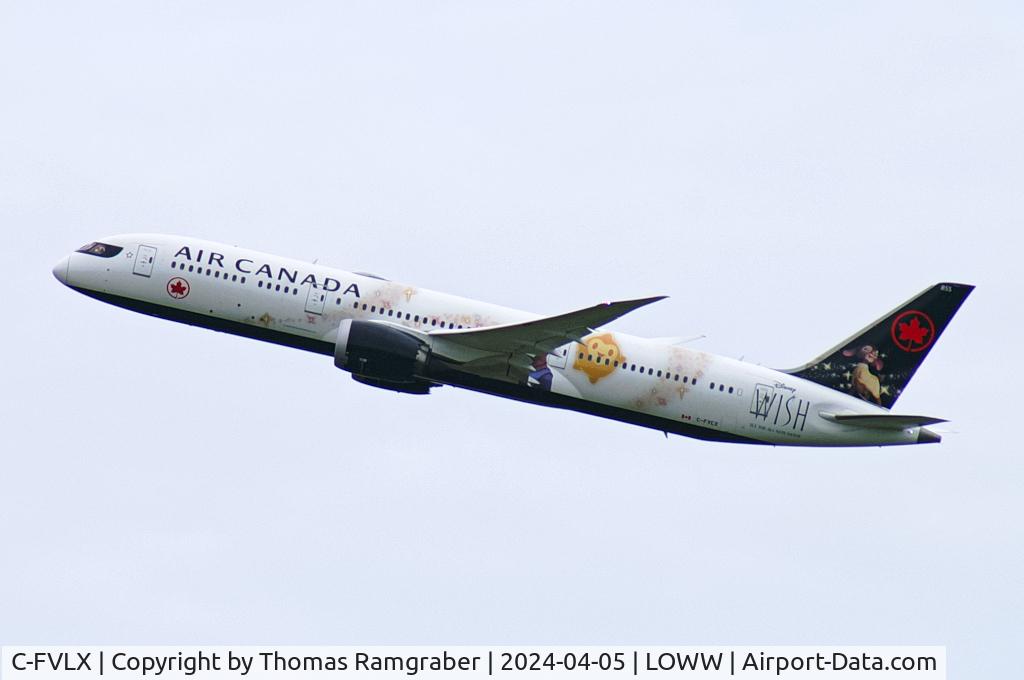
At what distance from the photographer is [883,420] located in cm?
5684

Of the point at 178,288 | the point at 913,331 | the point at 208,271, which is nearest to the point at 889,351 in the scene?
the point at 913,331

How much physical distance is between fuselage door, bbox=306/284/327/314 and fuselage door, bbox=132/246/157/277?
574cm

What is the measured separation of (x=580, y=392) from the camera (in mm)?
56625

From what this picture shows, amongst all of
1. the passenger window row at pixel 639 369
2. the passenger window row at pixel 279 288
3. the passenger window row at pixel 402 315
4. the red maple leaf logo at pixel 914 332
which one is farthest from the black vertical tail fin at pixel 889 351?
the passenger window row at pixel 279 288

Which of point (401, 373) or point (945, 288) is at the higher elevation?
point (945, 288)

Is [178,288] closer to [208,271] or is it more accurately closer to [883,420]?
[208,271]

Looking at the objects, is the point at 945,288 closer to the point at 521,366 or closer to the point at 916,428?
the point at 916,428

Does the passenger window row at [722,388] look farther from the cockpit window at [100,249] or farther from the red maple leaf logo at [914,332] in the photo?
the cockpit window at [100,249]

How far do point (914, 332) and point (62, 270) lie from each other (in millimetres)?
30265

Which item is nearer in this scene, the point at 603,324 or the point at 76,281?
the point at 603,324

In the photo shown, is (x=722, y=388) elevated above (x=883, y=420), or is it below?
above

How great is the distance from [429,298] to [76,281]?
1263 centimetres

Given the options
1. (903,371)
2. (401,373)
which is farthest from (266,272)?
(903,371)

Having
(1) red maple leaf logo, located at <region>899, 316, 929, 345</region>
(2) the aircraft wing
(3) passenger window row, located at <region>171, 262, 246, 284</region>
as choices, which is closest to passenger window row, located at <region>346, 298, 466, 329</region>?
(2) the aircraft wing
